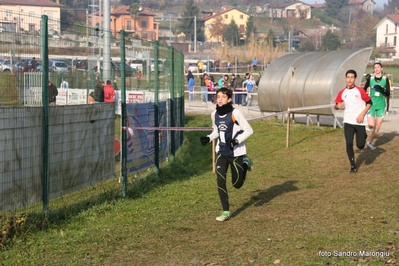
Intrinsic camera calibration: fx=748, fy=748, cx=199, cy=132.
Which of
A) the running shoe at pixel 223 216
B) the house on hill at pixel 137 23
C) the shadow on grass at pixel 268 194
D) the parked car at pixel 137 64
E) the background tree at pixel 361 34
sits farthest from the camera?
the house on hill at pixel 137 23

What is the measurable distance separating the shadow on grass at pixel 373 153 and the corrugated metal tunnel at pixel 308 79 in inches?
97.9

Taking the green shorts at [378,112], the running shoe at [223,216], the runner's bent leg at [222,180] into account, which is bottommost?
the running shoe at [223,216]

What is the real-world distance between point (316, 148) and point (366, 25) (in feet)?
454

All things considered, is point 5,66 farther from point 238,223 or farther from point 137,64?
point 137,64

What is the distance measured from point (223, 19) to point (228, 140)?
150m

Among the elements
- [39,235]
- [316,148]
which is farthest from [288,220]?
[316,148]

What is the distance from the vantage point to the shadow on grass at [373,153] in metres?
15.3

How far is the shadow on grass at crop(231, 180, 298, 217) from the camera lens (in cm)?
1099

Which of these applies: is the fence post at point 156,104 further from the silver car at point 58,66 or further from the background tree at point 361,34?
the background tree at point 361,34

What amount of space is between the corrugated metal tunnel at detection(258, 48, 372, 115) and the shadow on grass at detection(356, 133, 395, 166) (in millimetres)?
2486

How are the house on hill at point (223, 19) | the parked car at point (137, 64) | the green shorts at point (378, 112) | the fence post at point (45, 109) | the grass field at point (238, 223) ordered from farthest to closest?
the house on hill at point (223, 19) → the green shorts at point (378, 112) → the parked car at point (137, 64) → the fence post at point (45, 109) → the grass field at point (238, 223)

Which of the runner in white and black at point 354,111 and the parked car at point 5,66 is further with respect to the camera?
the runner in white and black at point 354,111

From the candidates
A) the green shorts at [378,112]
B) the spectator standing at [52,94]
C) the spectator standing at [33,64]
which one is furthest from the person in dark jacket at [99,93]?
the green shorts at [378,112]

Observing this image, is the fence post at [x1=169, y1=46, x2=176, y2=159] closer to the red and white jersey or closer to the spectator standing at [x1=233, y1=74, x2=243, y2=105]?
the red and white jersey
